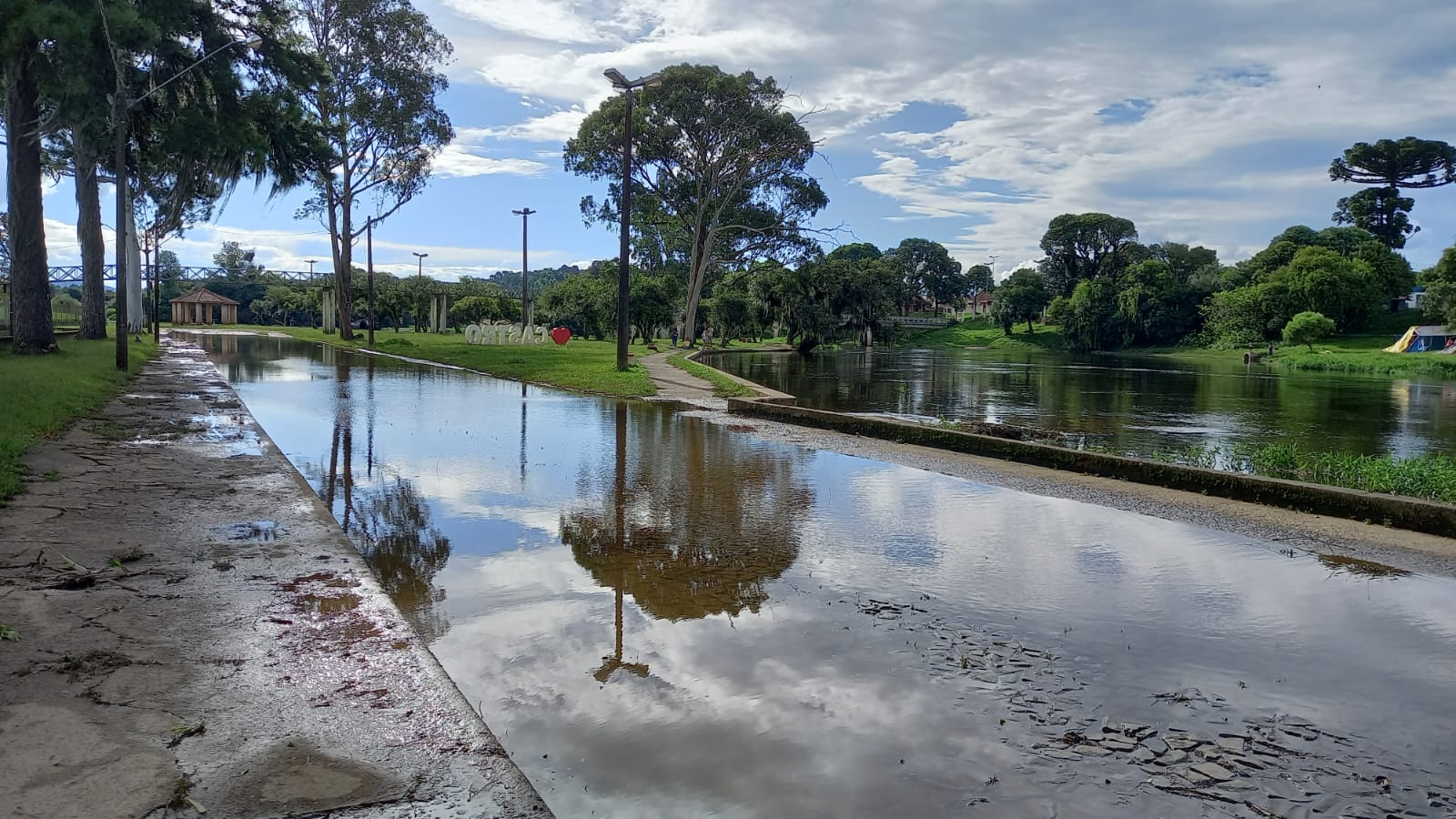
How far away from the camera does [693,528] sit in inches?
303

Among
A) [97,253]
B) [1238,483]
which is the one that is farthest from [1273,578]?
[97,253]

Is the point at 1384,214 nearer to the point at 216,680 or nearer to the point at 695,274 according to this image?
the point at 695,274

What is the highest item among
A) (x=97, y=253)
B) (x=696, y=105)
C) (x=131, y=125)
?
(x=696, y=105)

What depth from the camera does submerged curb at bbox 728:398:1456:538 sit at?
757 centimetres

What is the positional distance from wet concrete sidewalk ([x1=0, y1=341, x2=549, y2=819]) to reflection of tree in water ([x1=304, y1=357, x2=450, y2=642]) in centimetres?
23

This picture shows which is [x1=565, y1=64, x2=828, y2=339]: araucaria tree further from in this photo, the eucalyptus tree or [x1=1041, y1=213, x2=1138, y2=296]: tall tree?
[x1=1041, y1=213, x2=1138, y2=296]: tall tree

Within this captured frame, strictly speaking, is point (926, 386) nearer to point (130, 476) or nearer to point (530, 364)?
point (530, 364)

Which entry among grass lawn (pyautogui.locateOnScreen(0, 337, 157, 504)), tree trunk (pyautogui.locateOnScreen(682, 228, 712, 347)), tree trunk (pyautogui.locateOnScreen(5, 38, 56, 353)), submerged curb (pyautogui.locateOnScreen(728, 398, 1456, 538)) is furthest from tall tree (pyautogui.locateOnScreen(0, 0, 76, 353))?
tree trunk (pyautogui.locateOnScreen(682, 228, 712, 347))

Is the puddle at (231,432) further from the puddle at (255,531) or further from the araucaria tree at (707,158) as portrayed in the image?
the araucaria tree at (707,158)

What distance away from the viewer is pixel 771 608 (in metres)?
5.55

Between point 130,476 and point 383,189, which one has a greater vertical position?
point 383,189

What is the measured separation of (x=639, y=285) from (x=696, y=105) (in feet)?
37.5

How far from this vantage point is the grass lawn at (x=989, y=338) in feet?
306

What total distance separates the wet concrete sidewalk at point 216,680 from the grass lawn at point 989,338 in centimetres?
8621
